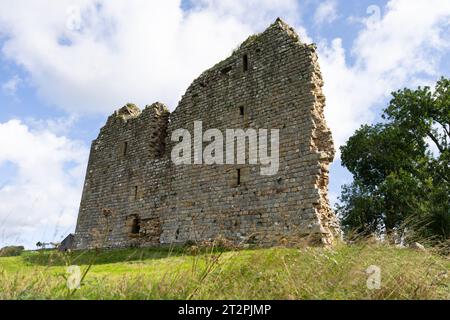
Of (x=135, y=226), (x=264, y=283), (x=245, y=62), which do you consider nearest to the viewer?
(x=264, y=283)

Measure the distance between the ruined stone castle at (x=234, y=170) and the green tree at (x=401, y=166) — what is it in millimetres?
9451

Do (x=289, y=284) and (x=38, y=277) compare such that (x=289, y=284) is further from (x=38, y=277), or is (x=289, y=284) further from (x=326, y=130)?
(x=326, y=130)

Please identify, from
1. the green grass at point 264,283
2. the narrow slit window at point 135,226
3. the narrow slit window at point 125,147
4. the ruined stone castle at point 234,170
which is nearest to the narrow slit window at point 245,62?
the ruined stone castle at point 234,170

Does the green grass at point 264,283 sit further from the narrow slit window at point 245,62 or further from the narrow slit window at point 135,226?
the narrow slit window at point 135,226

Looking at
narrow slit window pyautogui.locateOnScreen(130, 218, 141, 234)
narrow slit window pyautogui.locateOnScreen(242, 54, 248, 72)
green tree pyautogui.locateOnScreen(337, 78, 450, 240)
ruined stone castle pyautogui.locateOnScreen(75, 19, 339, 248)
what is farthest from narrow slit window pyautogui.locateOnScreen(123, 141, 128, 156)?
green tree pyautogui.locateOnScreen(337, 78, 450, 240)

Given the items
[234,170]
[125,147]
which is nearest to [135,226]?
[125,147]

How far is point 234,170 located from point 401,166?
1262 cm

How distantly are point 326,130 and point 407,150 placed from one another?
12760 millimetres

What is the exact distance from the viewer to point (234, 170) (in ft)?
38.2

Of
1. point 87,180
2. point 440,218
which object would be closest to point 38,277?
point 87,180

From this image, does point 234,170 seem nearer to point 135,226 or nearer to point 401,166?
point 135,226

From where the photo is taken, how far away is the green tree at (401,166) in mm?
19078

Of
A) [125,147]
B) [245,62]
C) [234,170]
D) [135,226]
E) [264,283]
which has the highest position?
[245,62]
